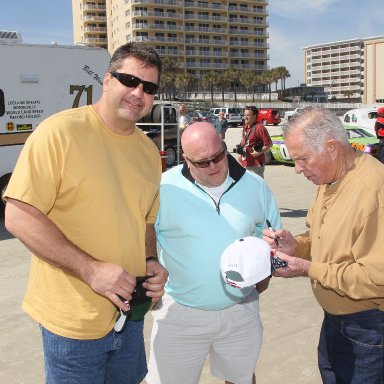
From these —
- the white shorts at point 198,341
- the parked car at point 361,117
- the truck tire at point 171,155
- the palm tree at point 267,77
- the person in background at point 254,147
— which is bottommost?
the white shorts at point 198,341

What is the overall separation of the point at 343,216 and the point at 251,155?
243 inches

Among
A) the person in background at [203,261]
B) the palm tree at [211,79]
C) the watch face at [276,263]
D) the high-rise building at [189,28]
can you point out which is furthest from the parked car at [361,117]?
the high-rise building at [189,28]

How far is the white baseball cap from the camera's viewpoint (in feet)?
7.12

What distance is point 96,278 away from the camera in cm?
186

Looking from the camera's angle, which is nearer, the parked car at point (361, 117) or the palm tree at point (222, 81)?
the parked car at point (361, 117)

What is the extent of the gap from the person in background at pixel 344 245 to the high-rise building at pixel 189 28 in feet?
307

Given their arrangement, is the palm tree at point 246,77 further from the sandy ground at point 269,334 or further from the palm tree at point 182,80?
the sandy ground at point 269,334

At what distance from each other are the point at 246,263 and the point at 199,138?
0.76m

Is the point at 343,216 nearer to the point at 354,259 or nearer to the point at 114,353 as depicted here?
the point at 354,259

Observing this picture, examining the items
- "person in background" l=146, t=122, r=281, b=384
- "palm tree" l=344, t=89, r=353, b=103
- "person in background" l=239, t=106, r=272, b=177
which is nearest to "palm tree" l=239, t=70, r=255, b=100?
"palm tree" l=344, t=89, r=353, b=103

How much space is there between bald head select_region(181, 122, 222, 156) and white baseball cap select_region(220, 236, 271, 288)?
610mm

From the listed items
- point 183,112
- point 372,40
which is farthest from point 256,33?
point 183,112

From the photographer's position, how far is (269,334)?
4.21 meters

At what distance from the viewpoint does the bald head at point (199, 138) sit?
8.44 ft
